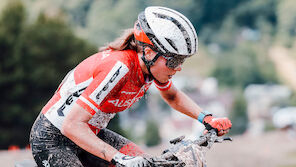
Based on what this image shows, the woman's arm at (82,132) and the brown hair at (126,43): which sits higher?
the brown hair at (126,43)

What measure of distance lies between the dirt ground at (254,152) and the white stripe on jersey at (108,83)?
10.2 m

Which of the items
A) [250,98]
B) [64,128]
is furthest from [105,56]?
[250,98]

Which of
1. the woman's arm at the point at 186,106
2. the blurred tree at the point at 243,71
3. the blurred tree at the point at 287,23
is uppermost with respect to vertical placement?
the blurred tree at the point at 287,23

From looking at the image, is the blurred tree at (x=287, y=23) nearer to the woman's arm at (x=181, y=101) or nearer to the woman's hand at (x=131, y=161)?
the woman's arm at (x=181, y=101)

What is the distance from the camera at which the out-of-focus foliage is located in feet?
95.2

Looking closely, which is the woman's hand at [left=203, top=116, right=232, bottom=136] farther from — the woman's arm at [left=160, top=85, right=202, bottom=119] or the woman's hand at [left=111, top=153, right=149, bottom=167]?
the woman's hand at [left=111, top=153, right=149, bottom=167]

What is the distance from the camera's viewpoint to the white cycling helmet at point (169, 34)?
3.63m

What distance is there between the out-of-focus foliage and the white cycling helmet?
82.2 feet

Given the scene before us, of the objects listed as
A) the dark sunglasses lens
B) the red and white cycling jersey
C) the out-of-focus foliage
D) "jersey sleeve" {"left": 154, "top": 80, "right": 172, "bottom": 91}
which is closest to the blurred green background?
the out-of-focus foliage

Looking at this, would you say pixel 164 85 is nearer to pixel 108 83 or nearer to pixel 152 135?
pixel 108 83

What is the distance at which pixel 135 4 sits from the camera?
371 ft

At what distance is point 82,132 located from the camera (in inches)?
134

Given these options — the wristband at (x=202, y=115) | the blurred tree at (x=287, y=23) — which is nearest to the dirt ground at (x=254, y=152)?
the wristband at (x=202, y=115)

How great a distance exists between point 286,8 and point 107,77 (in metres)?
122
